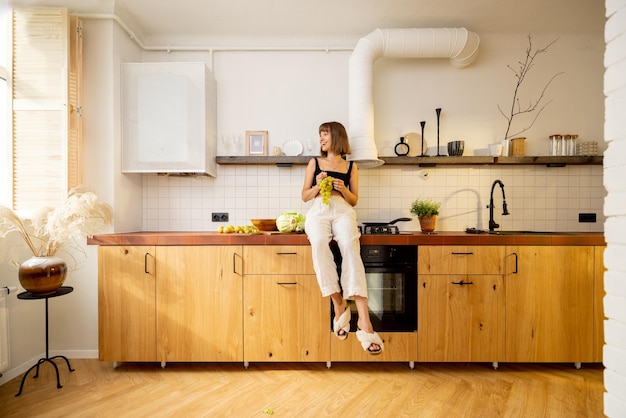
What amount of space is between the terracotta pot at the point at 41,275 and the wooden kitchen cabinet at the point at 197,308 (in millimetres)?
613

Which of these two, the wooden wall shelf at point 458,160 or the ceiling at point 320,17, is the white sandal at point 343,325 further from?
the ceiling at point 320,17

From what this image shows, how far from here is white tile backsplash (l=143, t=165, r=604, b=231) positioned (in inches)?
119

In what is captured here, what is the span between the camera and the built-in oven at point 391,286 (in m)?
2.41

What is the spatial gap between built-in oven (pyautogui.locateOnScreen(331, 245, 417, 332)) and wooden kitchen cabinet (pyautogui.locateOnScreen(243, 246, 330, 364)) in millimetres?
198

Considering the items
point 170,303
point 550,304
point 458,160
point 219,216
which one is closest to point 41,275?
point 170,303

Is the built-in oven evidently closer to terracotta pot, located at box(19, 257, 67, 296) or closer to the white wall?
the white wall

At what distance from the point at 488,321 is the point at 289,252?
156 centimetres

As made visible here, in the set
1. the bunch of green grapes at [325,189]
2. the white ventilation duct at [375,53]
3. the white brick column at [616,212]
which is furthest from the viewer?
the white ventilation duct at [375,53]

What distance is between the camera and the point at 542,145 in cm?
306

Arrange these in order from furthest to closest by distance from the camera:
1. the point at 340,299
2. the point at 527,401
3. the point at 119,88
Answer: the point at 119,88 < the point at 340,299 < the point at 527,401

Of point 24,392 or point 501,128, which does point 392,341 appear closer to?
point 501,128

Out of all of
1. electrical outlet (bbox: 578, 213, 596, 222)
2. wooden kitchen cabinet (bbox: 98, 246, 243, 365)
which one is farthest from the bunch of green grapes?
electrical outlet (bbox: 578, 213, 596, 222)

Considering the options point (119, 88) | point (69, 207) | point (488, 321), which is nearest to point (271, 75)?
point (119, 88)

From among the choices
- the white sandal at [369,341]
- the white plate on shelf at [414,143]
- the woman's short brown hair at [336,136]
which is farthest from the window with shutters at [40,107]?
the white plate on shelf at [414,143]
